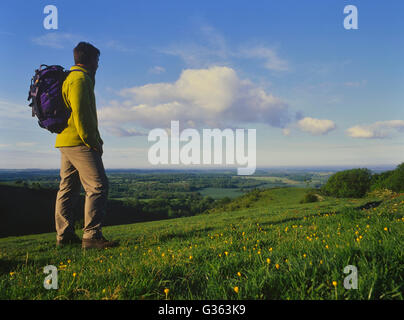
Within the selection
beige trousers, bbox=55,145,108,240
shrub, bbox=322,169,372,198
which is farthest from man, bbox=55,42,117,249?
shrub, bbox=322,169,372,198

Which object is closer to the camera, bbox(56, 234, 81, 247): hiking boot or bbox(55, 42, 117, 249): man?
bbox(55, 42, 117, 249): man

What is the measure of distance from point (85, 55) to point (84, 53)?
5 cm

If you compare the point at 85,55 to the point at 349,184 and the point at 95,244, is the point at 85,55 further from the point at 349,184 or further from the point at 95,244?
the point at 349,184

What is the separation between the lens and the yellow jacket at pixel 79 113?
489 cm

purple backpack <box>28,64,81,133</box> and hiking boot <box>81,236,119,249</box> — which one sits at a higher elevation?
purple backpack <box>28,64,81,133</box>

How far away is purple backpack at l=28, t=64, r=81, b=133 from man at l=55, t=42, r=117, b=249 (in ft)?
0.45

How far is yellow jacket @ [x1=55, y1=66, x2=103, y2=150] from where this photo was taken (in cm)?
489

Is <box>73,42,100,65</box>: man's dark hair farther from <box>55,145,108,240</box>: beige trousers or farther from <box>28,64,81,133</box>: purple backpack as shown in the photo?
<box>55,145,108,240</box>: beige trousers

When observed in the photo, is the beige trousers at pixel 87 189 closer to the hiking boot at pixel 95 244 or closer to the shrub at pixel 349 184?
the hiking boot at pixel 95 244

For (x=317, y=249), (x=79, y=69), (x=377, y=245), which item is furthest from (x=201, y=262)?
(x=79, y=69)

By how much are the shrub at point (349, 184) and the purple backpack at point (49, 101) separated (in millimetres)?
61987
